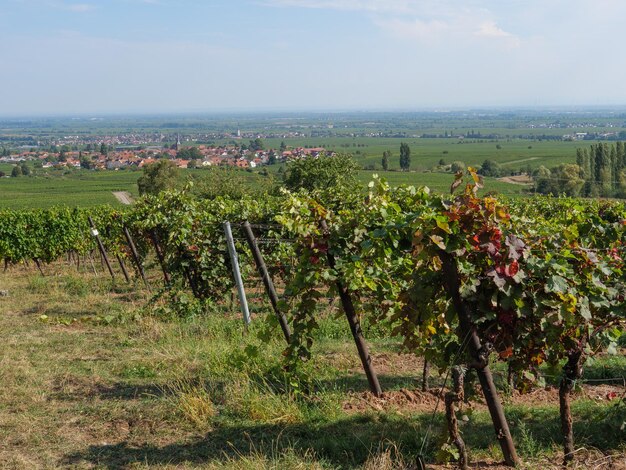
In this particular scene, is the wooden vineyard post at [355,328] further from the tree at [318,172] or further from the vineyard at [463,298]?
the tree at [318,172]

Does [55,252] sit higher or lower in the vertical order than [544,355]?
lower

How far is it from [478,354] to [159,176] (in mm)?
44968

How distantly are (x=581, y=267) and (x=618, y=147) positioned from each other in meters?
75.7

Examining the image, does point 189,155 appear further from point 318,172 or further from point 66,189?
point 318,172

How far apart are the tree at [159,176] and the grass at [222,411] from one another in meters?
38.6

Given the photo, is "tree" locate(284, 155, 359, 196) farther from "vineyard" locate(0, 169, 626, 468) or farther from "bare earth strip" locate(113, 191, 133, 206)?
"bare earth strip" locate(113, 191, 133, 206)

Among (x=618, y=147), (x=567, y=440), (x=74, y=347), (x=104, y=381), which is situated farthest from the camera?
(x=618, y=147)

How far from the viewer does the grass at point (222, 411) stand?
4926mm

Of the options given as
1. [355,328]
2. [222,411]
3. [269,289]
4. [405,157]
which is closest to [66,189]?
[405,157]

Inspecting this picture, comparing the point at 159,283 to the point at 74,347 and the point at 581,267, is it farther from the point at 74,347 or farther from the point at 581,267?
the point at 581,267

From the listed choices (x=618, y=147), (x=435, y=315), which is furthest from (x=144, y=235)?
(x=618, y=147)

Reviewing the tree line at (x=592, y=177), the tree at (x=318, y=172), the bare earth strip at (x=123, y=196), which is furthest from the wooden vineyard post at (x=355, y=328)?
the bare earth strip at (x=123, y=196)

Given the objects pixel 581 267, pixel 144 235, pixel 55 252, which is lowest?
pixel 55 252

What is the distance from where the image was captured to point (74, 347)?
8.42 m
